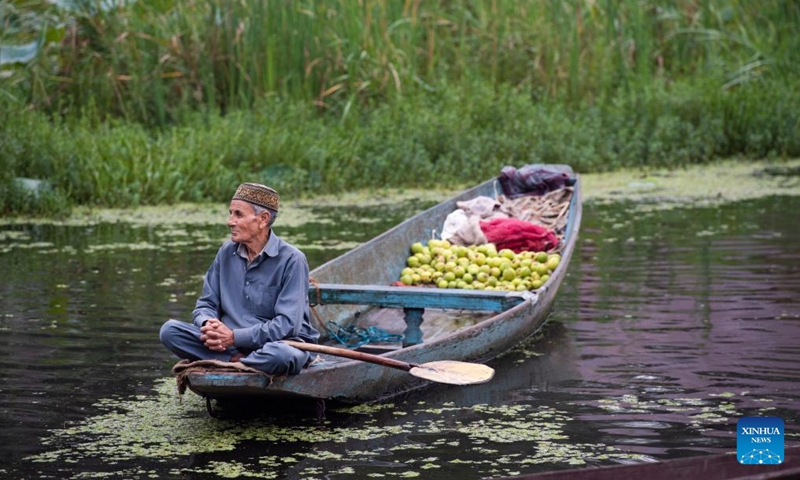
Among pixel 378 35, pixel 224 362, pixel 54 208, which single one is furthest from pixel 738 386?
pixel 378 35

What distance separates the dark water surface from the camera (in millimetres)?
5250

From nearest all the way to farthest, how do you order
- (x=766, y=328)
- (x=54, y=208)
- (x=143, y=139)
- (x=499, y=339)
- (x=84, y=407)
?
(x=84, y=407)
(x=499, y=339)
(x=766, y=328)
(x=54, y=208)
(x=143, y=139)

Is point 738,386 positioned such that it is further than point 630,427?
Yes

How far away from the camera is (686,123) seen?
14.9 m

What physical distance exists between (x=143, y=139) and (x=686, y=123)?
6.23 m

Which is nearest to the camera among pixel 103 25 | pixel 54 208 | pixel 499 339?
pixel 499 339

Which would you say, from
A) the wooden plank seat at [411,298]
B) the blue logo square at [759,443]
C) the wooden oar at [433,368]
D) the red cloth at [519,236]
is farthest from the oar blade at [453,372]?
the red cloth at [519,236]

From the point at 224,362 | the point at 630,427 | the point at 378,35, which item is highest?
the point at 378,35

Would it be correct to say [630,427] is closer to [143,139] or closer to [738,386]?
[738,386]

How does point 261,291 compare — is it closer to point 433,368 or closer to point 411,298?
point 433,368

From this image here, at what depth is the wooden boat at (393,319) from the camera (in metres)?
5.48

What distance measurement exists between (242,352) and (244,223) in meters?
0.56

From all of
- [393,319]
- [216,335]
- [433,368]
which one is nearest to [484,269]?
[393,319]

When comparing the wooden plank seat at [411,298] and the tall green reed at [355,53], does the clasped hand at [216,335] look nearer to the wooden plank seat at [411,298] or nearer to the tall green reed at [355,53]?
the wooden plank seat at [411,298]
